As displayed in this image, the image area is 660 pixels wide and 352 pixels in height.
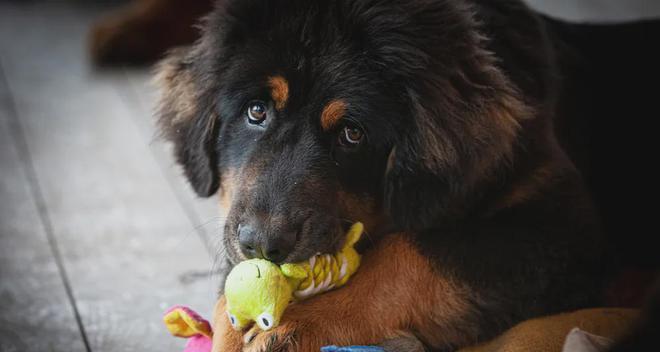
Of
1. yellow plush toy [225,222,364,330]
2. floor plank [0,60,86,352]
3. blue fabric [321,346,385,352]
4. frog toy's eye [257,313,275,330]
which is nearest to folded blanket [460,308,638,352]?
blue fabric [321,346,385,352]

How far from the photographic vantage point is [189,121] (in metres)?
2.84

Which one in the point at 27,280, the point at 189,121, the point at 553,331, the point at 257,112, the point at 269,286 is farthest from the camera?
the point at 27,280

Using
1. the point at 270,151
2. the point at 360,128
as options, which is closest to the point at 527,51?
the point at 360,128

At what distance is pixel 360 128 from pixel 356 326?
566 millimetres

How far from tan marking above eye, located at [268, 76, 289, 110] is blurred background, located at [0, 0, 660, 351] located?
540 millimetres

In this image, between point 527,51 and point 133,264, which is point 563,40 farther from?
Answer: point 133,264

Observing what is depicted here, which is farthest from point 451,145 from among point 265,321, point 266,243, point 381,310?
point 265,321

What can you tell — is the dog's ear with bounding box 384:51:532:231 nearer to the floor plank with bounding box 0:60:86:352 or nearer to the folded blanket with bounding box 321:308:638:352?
the folded blanket with bounding box 321:308:638:352

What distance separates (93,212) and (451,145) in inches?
77.3

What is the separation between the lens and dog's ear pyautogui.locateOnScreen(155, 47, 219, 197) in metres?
2.76

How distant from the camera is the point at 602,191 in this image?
10.9 feet

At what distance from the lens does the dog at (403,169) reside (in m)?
2.48

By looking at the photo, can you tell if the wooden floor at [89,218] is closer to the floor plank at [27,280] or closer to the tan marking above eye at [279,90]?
the floor plank at [27,280]

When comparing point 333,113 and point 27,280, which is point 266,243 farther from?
point 27,280
